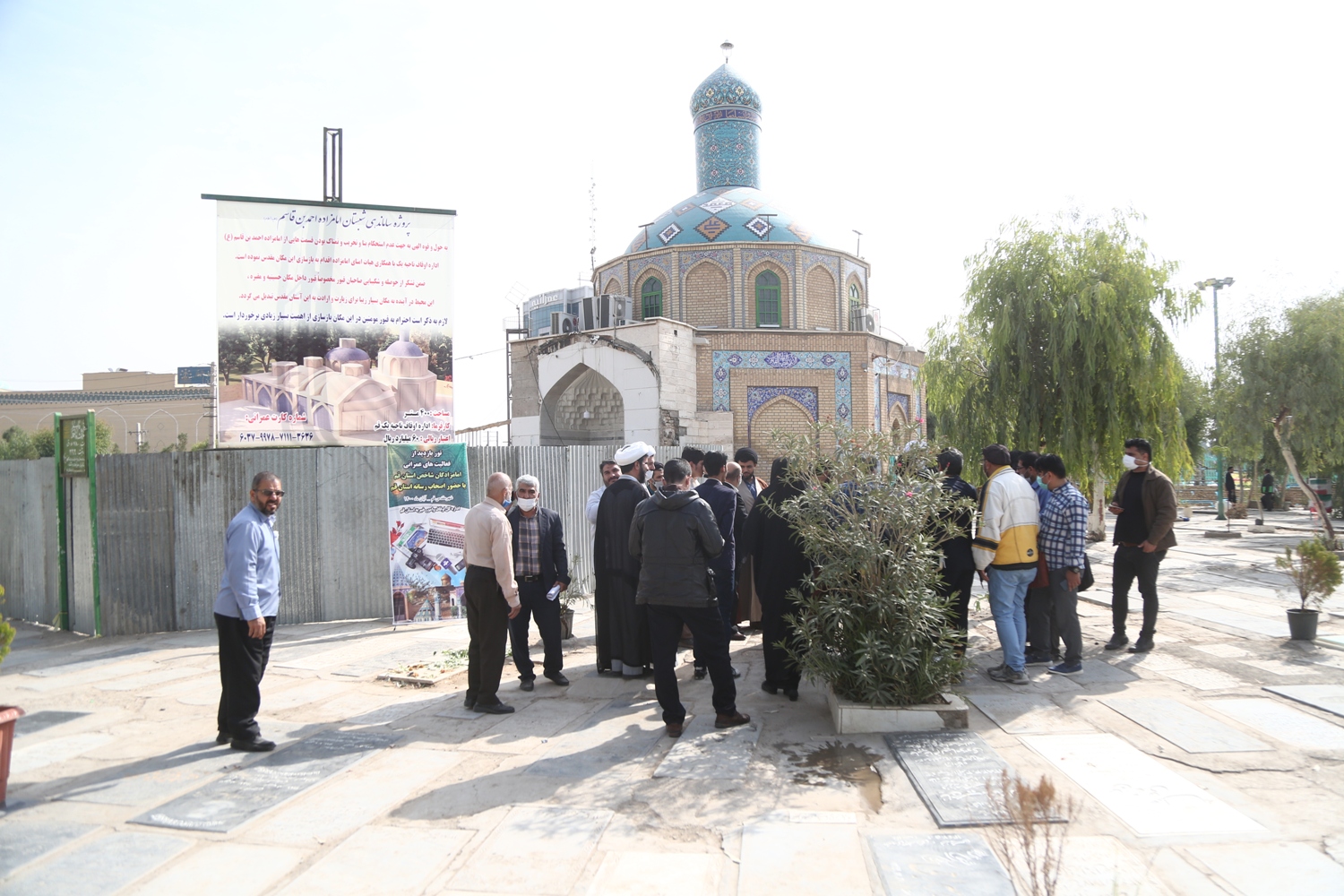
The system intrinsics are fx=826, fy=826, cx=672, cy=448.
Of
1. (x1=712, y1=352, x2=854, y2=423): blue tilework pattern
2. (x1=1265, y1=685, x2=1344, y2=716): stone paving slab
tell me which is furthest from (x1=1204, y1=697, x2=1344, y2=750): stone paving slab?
(x1=712, y1=352, x2=854, y2=423): blue tilework pattern

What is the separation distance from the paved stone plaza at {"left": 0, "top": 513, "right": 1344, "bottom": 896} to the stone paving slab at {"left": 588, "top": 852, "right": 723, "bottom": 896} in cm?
1

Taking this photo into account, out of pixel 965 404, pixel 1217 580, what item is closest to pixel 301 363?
pixel 965 404

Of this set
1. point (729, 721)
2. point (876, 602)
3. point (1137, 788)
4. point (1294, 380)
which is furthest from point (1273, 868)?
point (1294, 380)

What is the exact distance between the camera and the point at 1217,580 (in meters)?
9.80

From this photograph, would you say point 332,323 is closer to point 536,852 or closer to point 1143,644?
point 536,852

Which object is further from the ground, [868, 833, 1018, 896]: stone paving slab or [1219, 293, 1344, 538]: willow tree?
[1219, 293, 1344, 538]: willow tree

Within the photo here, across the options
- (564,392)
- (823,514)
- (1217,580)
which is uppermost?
(564,392)

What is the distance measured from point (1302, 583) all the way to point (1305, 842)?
4143 mm

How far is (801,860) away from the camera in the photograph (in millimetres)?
2955

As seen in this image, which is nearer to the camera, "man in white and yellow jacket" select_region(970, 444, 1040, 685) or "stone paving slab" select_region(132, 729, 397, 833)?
"stone paving slab" select_region(132, 729, 397, 833)

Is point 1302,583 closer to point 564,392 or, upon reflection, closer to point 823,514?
point 823,514

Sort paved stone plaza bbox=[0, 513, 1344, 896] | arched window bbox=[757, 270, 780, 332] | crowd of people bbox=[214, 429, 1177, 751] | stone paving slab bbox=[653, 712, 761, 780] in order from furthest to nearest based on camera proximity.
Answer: arched window bbox=[757, 270, 780, 332]
crowd of people bbox=[214, 429, 1177, 751]
stone paving slab bbox=[653, 712, 761, 780]
paved stone plaza bbox=[0, 513, 1344, 896]

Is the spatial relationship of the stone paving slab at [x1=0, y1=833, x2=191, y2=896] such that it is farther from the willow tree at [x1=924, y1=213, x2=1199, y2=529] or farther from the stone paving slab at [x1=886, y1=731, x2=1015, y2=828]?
the willow tree at [x1=924, y1=213, x2=1199, y2=529]

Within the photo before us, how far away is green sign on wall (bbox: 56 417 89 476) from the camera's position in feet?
25.8
